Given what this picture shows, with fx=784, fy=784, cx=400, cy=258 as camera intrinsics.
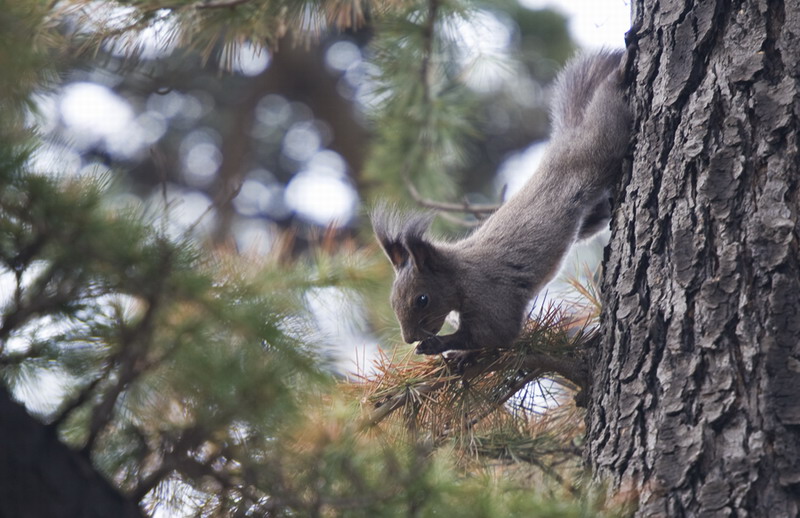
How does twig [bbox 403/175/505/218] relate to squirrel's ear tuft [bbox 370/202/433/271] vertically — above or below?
above

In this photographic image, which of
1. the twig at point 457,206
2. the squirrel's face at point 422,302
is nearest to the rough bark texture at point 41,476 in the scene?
the squirrel's face at point 422,302

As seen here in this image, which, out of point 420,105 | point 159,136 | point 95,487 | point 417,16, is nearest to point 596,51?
point 417,16

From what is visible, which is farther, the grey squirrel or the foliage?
the grey squirrel

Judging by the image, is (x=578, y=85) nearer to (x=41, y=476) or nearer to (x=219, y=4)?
(x=219, y=4)

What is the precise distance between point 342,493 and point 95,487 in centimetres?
36

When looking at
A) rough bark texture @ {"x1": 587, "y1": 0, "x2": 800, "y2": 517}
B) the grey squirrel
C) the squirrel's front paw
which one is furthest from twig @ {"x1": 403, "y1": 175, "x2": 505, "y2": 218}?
rough bark texture @ {"x1": 587, "y1": 0, "x2": 800, "y2": 517}

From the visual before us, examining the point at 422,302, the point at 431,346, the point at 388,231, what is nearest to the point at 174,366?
the point at 431,346

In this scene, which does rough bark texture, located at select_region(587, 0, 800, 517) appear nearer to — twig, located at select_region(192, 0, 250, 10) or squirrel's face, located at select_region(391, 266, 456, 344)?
squirrel's face, located at select_region(391, 266, 456, 344)

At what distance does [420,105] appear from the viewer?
3.33 metres

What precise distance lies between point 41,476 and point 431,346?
1396mm

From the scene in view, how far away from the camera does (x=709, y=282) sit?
64.7 inches

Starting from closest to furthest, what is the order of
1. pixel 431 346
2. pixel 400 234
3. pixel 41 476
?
pixel 41 476, pixel 431 346, pixel 400 234

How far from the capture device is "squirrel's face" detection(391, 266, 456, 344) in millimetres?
2570

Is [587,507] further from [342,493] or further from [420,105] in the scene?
[420,105]
